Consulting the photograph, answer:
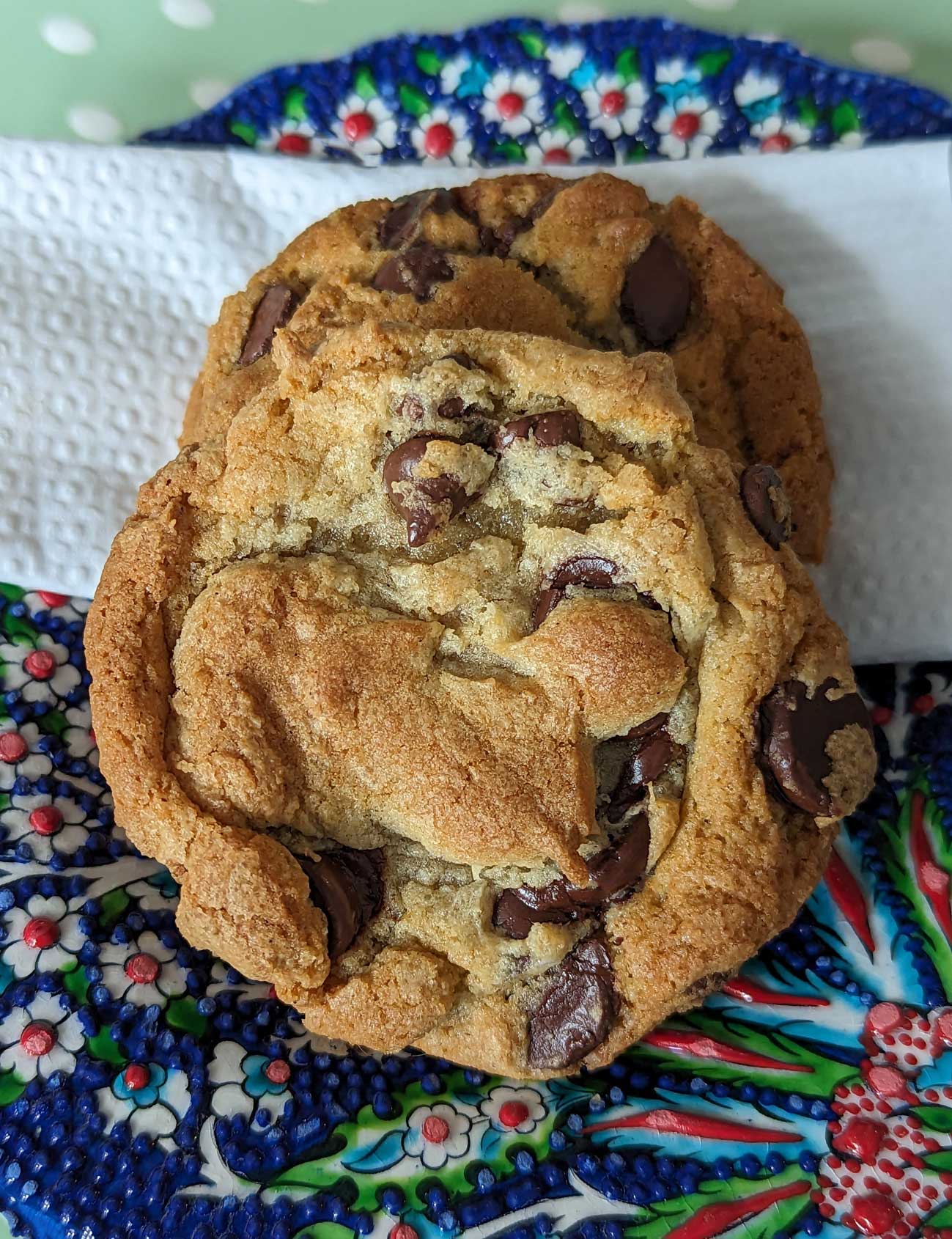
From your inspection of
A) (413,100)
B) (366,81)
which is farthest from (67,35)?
(413,100)

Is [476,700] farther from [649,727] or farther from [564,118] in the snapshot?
[564,118]

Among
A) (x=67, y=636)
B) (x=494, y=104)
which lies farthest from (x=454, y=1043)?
(x=494, y=104)

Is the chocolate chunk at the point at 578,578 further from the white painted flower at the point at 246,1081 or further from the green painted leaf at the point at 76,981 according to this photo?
the green painted leaf at the point at 76,981

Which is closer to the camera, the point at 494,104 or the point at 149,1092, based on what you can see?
the point at 149,1092

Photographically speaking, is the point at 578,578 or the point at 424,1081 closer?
the point at 578,578

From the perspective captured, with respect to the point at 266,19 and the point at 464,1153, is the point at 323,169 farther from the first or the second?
the point at 464,1153
